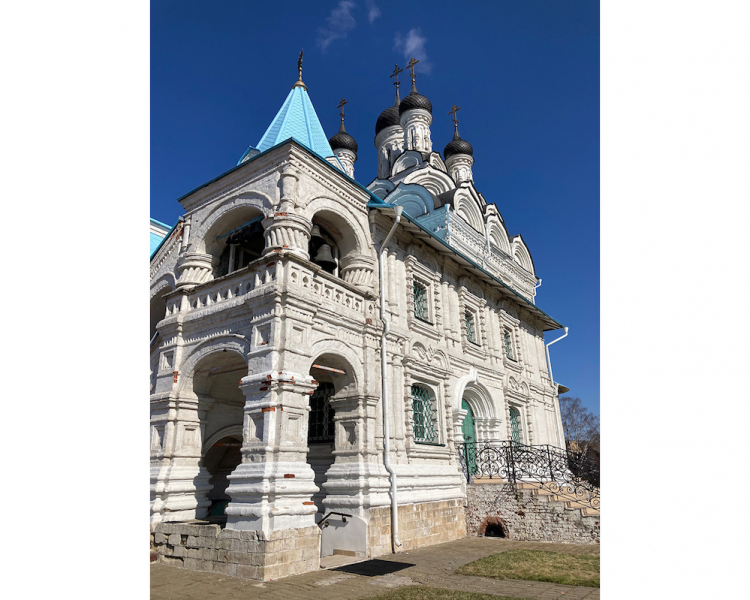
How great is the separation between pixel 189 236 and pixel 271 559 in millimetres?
6175

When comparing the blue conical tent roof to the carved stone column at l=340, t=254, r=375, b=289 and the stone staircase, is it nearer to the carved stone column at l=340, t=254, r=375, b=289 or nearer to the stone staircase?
the carved stone column at l=340, t=254, r=375, b=289

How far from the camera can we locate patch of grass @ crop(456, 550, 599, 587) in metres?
6.51

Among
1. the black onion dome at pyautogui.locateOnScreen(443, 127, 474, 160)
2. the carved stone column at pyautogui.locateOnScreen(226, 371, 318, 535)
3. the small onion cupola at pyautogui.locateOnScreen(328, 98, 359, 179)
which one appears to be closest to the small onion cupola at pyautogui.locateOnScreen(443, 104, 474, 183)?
the black onion dome at pyautogui.locateOnScreen(443, 127, 474, 160)

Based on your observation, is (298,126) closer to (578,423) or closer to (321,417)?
(321,417)

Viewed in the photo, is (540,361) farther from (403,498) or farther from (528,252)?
(403,498)

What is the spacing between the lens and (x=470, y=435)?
41.4 ft

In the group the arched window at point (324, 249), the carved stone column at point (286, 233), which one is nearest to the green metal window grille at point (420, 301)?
the arched window at point (324, 249)

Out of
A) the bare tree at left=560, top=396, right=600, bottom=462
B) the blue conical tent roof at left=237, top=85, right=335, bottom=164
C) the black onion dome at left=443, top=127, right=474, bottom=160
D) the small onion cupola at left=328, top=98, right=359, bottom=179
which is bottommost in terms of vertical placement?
the bare tree at left=560, top=396, right=600, bottom=462

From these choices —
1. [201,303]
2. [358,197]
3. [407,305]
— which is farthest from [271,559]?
[358,197]

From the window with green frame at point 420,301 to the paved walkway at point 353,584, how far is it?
5057 millimetres

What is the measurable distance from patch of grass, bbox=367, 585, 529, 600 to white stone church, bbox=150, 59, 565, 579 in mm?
1578

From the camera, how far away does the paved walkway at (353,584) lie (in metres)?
5.68

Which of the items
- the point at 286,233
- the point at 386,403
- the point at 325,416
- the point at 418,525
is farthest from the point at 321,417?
the point at 286,233

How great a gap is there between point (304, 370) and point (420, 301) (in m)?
4.60
